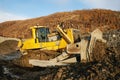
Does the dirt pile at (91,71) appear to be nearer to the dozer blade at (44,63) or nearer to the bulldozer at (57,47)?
the dozer blade at (44,63)

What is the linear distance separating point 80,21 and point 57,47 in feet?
71.9

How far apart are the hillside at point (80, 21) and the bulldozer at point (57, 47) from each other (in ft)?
57.9

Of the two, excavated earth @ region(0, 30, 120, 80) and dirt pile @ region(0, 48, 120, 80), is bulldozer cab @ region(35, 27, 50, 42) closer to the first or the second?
excavated earth @ region(0, 30, 120, 80)

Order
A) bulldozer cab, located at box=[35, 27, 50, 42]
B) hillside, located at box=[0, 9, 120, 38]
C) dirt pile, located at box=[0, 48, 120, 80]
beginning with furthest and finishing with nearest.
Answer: hillside, located at box=[0, 9, 120, 38] < bulldozer cab, located at box=[35, 27, 50, 42] < dirt pile, located at box=[0, 48, 120, 80]

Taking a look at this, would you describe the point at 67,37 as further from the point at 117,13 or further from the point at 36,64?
the point at 117,13

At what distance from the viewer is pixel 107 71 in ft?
28.2

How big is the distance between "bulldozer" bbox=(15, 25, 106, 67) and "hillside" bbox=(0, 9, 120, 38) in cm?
1765

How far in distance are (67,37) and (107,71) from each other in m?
5.14

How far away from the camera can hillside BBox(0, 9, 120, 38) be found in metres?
33.7

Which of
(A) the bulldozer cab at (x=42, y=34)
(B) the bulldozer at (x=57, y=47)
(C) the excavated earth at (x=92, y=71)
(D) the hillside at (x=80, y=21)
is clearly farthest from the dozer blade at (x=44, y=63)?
(D) the hillside at (x=80, y=21)

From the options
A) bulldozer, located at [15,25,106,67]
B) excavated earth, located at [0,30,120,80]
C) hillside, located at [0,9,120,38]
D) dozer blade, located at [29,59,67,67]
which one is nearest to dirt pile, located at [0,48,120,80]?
excavated earth, located at [0,30,120,80]

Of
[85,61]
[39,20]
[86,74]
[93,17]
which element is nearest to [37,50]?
[85,61]

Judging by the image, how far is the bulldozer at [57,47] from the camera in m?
10.9

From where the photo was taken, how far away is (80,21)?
35.8 metres
